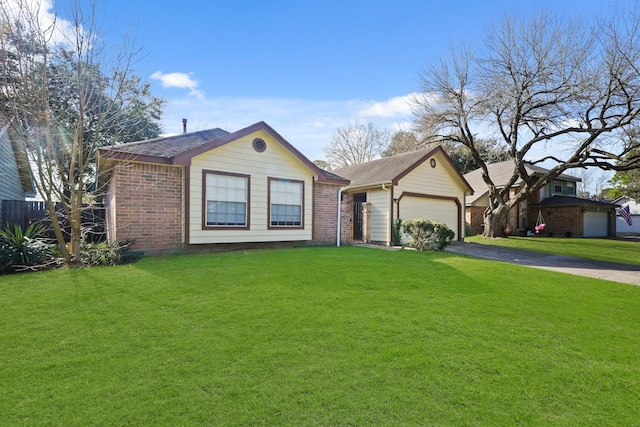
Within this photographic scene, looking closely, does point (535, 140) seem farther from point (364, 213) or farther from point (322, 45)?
point (322, 45)

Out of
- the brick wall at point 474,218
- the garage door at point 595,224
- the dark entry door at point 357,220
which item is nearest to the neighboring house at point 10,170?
the dark entry door at point 357,220

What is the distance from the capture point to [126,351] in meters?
3.29

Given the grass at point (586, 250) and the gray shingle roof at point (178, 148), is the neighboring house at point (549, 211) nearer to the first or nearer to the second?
the grass at point (586, 250)

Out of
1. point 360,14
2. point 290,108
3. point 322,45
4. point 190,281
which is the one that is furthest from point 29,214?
point 360,14

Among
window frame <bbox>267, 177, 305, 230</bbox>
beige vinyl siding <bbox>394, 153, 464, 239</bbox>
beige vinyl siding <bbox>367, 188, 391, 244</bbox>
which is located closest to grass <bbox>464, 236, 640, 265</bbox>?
beige vinyl siding <bbox>394, 153, 464, 239</bbox>

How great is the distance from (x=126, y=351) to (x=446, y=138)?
2034 cm

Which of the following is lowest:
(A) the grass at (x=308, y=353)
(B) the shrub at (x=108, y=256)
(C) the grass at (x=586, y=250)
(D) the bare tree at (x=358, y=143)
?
(C) the grass at (x=586, y=250)

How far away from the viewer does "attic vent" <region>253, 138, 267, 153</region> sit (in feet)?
34.6

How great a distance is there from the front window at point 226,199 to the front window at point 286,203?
0.95 m

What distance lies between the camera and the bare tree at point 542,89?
14.9 metres

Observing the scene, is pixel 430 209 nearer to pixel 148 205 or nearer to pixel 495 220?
pixel 495 220

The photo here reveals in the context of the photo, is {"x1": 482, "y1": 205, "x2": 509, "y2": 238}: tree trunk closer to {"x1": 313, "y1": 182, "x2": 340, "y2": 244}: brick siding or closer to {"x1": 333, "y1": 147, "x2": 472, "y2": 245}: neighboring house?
{"x1": 333, "y1": 147, "x2": 472, "y2": 245}: neighboring house

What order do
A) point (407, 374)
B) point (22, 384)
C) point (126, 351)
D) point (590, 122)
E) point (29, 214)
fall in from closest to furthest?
point (22, 384), point (407, 374), point (126, 351), point (29, 214), point (590, 122)

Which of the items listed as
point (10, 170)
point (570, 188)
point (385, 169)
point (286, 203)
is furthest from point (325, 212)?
point (570, 188)
